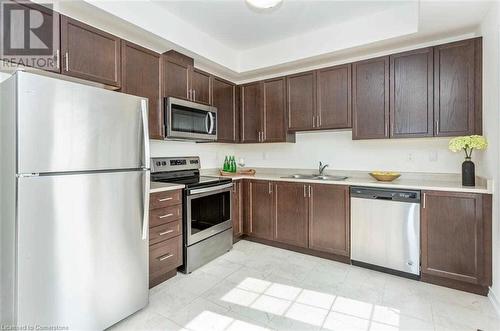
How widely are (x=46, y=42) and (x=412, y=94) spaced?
3309 mm

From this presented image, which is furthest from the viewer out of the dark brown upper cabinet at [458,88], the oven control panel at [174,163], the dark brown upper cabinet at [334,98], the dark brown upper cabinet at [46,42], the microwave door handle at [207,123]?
the microwave door handle at [207,123]

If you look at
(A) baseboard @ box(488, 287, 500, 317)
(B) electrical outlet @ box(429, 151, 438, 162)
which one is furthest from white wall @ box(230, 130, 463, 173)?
(A) baseboard @ box(488, 287, 500, 317)

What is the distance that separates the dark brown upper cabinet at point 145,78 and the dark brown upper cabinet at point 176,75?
100 mm

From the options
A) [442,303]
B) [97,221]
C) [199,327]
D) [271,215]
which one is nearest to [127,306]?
[199,327]

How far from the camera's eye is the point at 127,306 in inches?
72.9

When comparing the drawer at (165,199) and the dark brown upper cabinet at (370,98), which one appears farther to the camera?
the dark brown upper cabinet at (370,98)

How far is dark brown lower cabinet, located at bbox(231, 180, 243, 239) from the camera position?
3.38m

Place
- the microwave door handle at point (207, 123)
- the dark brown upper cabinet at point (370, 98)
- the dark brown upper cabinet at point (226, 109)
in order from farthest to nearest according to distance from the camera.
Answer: the dark brown upper cabinet at point (226, 109) < the microwave door handle at point (207, 123) < the dark brown upper cabinet at point (370, 98)

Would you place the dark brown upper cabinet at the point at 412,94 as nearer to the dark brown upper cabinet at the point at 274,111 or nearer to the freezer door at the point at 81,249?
the dark brown upper cabinet at the point at 274,111

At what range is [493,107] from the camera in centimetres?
206

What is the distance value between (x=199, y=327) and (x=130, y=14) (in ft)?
9.00

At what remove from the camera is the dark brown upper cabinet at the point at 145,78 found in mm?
2377

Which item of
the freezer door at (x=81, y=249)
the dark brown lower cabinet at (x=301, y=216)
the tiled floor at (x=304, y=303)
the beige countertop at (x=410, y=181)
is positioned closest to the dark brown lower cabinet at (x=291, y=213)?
the dark brown lower cabinet at (x=301, y=216)

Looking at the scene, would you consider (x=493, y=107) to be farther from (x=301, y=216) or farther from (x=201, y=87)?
(x=201, y=87)
